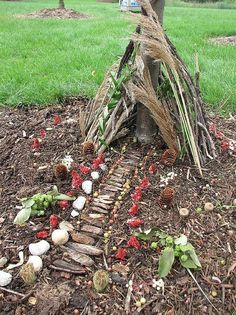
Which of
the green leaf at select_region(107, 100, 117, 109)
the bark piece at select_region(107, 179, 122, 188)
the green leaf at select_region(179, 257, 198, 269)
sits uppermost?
the green leaf at select_region(107, 100, 117, 109)

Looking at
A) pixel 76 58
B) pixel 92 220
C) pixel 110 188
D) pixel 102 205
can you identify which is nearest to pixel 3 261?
pixel 92 220

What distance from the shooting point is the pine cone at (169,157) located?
2498 mm

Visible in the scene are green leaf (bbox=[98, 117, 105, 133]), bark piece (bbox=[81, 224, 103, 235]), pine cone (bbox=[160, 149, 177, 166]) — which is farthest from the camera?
green leaf (bbox=[98, 117, 105, 133])

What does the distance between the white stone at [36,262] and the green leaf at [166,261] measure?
1.89 ft

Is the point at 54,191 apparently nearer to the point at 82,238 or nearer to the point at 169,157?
the point at 82,238

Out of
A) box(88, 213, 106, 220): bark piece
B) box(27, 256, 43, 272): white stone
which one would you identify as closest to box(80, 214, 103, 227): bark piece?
box(88, 213, 106, 220): bark piece

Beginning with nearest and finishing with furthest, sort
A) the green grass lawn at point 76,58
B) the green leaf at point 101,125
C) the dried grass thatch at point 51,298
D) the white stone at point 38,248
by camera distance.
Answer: the dried grass thatch at point 51,298
the white stone at point 38,248
the green leaf at point 101,125
the green grass lawn at point 76,58

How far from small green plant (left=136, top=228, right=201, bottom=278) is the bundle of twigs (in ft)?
1.86

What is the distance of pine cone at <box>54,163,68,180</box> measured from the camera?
2449 mm

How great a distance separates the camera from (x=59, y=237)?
207cm

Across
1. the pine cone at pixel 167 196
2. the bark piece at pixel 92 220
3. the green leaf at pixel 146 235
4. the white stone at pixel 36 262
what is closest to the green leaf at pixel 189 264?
the green leaf at pixel 146 235

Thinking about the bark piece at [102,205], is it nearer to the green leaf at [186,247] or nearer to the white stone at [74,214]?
the white stone at [74,214]

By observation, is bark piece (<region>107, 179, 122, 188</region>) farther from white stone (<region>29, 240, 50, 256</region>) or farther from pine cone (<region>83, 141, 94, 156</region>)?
white stone (<region>29, 240, 50, 256</region>)

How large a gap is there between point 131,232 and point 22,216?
60 centimetres
